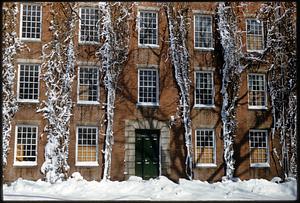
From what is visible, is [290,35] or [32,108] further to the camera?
[290,35]

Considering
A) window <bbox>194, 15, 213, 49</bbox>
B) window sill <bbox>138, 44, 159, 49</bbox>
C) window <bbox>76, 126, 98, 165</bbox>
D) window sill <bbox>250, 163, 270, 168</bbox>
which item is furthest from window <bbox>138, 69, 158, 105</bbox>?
window sill <bbox>250, 163, 270, 168</bbox>

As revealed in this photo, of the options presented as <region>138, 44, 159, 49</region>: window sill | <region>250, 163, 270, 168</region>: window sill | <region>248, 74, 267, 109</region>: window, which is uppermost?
<region>138, 44, 159, 49</region>: window sill

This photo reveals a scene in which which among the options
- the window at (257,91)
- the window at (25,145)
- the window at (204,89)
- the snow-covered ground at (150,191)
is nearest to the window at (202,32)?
the window at (204,89)

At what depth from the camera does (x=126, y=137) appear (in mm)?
20719

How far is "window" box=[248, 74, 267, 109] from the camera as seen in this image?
22.5 m

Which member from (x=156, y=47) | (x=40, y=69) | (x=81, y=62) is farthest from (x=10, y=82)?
(x=156, y=47)

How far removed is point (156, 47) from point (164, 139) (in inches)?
202

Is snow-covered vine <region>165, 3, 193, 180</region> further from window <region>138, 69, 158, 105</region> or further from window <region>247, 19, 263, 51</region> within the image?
window <region>247, 19, 263, 51</region>

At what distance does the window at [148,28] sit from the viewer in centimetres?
2197

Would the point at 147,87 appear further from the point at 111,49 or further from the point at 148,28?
the point at 148,28

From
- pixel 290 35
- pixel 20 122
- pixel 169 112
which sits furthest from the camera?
pixel 290 35

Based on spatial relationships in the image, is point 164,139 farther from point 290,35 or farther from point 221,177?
point 290,35

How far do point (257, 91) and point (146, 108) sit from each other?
21.7ft

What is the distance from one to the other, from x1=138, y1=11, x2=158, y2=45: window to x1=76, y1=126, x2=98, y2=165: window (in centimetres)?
568
